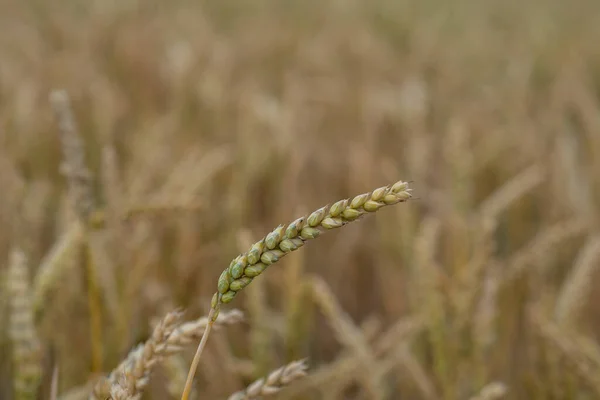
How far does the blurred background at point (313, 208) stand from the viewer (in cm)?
81

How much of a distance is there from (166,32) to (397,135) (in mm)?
1578

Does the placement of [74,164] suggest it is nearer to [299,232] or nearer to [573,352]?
[299,232]

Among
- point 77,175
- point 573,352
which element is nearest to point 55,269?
point 77,175

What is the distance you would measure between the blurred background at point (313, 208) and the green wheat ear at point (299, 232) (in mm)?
249

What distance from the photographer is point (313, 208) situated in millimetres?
1564

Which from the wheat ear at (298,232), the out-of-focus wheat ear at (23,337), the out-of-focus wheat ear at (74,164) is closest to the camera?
the wheat ear at (298,232)

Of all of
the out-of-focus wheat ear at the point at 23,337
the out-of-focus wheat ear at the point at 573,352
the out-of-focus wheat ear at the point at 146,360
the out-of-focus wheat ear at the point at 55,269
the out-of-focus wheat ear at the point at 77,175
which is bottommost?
the out-of-focus wheat ear at the point at 573,352

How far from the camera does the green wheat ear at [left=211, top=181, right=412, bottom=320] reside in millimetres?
323

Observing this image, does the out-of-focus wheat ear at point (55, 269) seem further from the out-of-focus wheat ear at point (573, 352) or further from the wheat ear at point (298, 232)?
the out-of-focus wheat ear at point (573, 352)

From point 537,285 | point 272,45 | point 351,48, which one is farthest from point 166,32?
point 537,285

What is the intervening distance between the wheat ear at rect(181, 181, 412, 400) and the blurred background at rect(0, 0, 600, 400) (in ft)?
0.81

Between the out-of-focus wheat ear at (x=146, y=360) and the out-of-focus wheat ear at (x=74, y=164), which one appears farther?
the out-of-focus wheat ear at (x=74, y=164)

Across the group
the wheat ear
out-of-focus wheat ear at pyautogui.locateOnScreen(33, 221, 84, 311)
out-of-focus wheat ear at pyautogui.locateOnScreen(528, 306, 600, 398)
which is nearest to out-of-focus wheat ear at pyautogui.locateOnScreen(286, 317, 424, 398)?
out-of-focus wheat ear at pyautogui.locateOnScreen(528, 306, 600, 398)

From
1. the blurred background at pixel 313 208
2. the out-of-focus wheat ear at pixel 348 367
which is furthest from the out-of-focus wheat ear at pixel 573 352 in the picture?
the out-of-focus wheat ear at pixel 348 367
